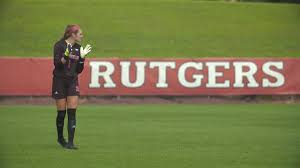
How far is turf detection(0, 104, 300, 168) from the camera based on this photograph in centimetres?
1243

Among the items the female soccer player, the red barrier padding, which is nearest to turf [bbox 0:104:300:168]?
the female soccer player

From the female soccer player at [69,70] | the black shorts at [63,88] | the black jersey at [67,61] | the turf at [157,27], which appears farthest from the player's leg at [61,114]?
the turf at [157,27]

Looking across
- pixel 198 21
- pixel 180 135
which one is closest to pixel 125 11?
pixel 198 21

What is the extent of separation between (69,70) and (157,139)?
257 centimetres

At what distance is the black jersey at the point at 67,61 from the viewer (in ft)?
46.9

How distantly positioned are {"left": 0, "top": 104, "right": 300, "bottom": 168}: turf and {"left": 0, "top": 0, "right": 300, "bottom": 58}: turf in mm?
15559

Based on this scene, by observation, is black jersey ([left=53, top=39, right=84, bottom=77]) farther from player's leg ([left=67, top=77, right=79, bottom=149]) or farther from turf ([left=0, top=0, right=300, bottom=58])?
turf ([left=0, top=0, right=300, bottom=58])

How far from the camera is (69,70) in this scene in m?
14.4

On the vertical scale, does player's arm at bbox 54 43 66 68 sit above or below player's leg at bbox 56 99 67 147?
above

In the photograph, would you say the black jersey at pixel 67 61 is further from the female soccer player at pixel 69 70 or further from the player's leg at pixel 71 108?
the player's leg at pixel 71 108

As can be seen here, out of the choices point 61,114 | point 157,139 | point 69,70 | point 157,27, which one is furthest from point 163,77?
point 69,70

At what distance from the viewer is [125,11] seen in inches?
1889

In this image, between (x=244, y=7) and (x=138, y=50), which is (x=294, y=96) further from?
(x=244, y=7)

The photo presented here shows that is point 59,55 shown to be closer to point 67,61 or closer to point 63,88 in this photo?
point 67,61
